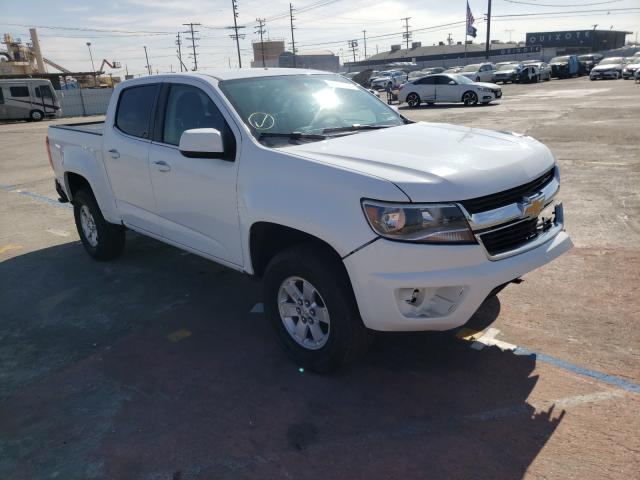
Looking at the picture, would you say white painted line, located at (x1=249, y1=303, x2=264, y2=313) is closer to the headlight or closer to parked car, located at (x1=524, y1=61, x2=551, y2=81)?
the headlight

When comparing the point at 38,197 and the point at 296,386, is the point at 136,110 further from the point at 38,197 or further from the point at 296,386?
the point at 38,197

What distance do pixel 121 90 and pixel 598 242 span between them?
508 centimetres

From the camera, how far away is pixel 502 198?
9.75 feet

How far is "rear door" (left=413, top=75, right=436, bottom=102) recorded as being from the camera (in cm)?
A: 2538

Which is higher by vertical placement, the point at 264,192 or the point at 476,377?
the point at 264,192

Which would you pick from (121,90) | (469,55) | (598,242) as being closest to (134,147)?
(121,90)

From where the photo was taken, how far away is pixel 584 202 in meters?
7.01

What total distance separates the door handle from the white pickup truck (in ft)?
0.05

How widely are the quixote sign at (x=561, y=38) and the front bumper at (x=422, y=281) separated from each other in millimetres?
89596

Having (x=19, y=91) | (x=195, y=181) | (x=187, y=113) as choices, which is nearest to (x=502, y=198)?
(x=195, y=181)

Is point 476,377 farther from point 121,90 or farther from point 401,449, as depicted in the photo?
point 121,90

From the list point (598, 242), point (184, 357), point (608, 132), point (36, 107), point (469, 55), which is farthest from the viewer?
point (469, 55)

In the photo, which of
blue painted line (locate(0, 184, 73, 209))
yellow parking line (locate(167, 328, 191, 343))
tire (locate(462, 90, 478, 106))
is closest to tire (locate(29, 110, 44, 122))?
blue painted line (locate(0, 184, 73, 209))

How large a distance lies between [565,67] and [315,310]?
50347 millimetres
